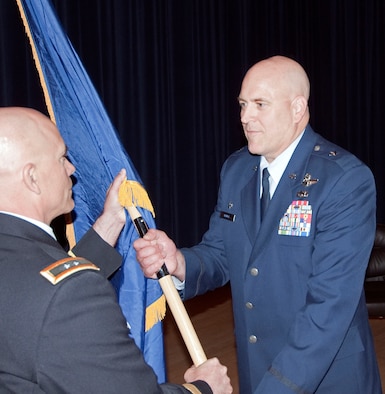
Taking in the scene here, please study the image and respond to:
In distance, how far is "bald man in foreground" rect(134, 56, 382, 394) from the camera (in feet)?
7.02

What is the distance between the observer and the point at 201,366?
80.7 inches

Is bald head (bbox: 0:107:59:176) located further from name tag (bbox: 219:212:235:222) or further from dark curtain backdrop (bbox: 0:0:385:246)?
dark curtain backdrop (bbox: 0:0:385:246)

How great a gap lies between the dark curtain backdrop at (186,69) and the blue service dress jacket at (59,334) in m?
3.69

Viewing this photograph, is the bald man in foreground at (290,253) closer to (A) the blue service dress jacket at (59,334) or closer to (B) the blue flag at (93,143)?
(B) the blue flag at (93,143)

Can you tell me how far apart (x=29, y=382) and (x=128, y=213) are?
105 cm

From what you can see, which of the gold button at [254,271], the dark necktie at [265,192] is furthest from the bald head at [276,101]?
the gold button at [254,271]

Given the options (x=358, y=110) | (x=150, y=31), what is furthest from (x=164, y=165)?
(x=358, y=110)

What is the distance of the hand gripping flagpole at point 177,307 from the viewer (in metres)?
2.12

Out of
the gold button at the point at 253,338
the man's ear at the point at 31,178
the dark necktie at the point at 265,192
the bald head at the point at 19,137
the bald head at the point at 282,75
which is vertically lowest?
the gold button at the point at 253,338

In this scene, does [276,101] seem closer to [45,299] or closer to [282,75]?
[282,75]

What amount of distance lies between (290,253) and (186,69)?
13.5 ft

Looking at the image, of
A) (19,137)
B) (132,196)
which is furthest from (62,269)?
(132,196)

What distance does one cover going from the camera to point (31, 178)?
5.38 feet

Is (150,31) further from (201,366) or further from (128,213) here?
(201,366)
